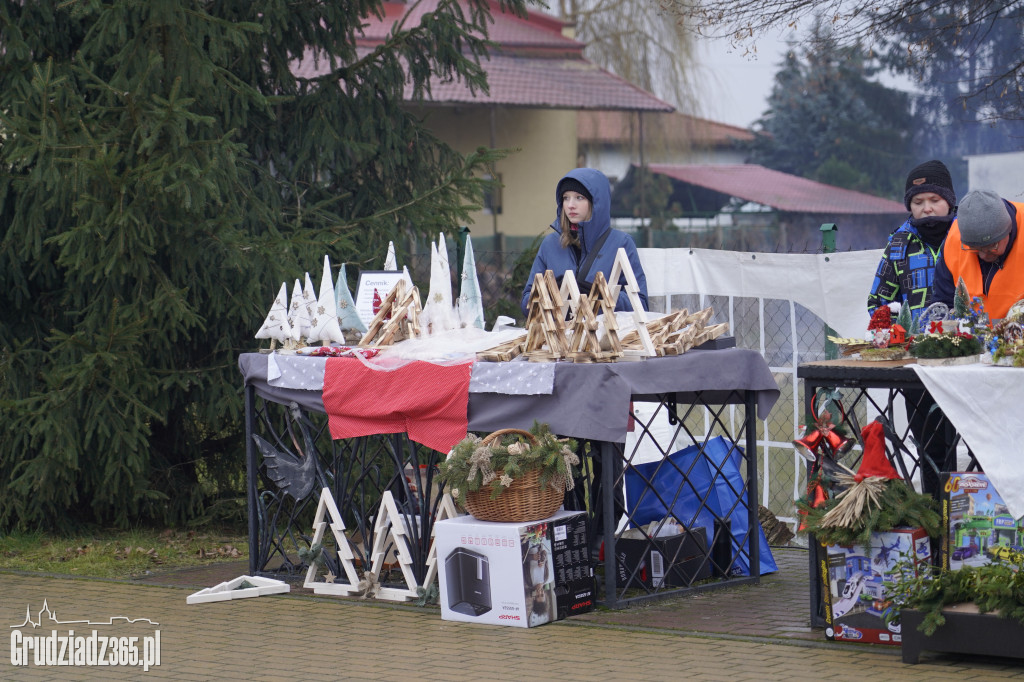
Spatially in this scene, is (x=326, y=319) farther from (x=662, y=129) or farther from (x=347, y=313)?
(x=662, y=129)

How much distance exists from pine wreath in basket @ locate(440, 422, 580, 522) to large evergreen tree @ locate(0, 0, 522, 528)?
2.84 meters

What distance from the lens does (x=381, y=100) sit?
34.3 ft

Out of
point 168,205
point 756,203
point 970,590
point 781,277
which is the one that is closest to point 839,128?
point 756,203

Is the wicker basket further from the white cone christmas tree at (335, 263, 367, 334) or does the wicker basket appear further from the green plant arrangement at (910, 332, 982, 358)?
the green plant arrangement at (910, 332, 982, 358)

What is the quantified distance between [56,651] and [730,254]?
495 cm

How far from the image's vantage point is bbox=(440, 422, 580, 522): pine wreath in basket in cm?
631

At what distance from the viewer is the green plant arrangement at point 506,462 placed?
630cm

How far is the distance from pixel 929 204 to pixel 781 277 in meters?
2.08

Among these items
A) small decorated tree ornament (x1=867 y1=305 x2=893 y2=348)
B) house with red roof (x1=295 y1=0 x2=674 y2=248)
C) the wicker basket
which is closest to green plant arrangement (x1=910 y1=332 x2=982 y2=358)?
small decorated tree ornament (x1=867 y1=305 x2=893 y2=348)

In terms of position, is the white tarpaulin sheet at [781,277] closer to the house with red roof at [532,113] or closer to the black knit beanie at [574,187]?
the black knit beanie at [574,187]

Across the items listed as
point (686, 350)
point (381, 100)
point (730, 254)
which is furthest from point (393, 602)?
point (381, 100)

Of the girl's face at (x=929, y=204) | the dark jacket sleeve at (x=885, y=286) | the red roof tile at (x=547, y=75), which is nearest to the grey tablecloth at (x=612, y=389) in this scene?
the dark jacket sleeve at (x=885, y=286)

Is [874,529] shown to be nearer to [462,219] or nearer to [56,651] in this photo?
[56,651]

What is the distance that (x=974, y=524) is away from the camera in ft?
18.1
